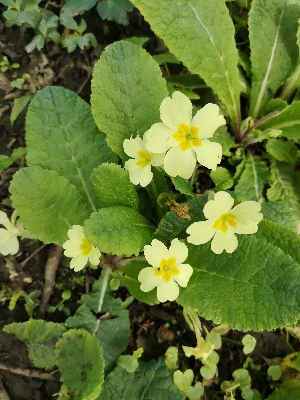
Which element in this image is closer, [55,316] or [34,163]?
[34,163]

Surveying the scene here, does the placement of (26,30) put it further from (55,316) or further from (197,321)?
(197,321)

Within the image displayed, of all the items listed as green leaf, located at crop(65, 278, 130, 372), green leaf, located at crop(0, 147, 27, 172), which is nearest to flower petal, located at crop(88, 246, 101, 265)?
green leaf, located at crop(65, 278, 130, 372)

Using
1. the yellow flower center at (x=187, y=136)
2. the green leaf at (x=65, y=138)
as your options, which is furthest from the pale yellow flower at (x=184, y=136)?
the green leaf at (x=65, y=138)

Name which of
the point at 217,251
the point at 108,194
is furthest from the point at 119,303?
the point at 217,251

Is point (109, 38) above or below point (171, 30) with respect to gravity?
below

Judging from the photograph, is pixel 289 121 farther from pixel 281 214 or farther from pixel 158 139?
pixel 158 139

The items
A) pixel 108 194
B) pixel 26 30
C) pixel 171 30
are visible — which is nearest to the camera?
pixel 108 194

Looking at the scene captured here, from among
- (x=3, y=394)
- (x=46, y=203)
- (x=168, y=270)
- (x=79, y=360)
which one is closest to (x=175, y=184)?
(x=168, y=270)
